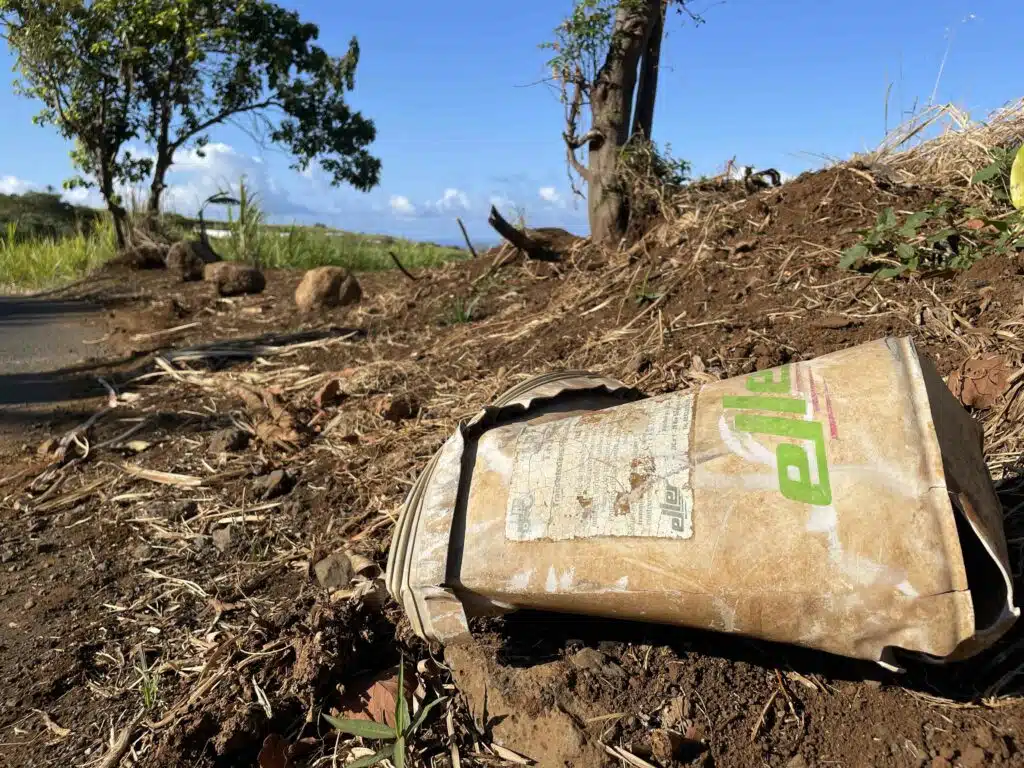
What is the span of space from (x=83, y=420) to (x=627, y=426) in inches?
128

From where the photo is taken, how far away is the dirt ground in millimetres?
→ 1474

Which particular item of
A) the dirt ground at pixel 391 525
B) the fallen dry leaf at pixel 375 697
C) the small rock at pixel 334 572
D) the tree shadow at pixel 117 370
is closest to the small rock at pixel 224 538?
the dirt ground at pixel 391 525

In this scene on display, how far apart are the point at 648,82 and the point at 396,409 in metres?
3.02

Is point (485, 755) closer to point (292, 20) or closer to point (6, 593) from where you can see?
point (6, 593)

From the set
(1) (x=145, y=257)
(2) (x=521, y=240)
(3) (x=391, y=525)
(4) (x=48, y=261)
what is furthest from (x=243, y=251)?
(3) (x=391, y=525)

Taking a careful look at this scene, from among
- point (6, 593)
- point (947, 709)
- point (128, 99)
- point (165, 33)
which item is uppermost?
point (165, 33)

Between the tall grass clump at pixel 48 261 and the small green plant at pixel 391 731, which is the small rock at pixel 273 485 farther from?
the tall grass clump at pixel 48 261

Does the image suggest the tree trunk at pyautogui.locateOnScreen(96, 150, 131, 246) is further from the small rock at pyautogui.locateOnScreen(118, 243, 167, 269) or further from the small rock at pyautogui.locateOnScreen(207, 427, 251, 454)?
the small rock at pyautogui.locateOnScreen(207, 427, 251, 454)

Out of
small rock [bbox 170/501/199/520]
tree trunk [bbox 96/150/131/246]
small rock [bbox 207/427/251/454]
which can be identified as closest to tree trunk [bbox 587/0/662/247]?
small rock [bbox 207/427/251/454]

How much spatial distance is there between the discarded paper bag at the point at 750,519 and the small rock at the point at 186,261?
7.69 meters

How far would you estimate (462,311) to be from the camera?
181 inches

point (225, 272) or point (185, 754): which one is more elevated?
point (225, 272)

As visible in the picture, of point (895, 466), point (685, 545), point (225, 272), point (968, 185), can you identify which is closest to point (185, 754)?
point (685, 545)

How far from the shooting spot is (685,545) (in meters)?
1.34
